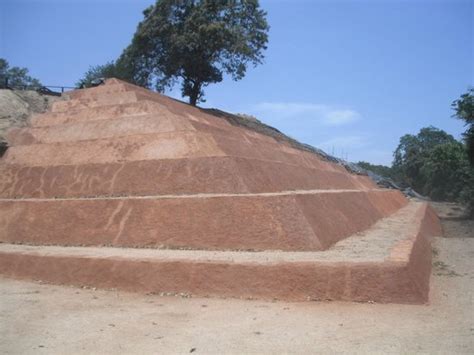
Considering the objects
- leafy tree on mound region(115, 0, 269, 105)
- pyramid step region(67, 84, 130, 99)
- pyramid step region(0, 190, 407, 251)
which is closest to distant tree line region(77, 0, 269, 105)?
leafy tree on mound region(115, 0, 269, 105)

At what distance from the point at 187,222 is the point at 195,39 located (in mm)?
15872

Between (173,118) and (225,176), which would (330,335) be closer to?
(225,176)

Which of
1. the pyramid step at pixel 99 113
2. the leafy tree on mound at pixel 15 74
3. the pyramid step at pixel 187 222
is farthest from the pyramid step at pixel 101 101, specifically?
the leafy tree on mound at pixel 15 74

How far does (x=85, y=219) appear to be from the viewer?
8.34 metres

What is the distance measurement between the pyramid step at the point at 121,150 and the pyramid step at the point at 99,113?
1359 millimetres

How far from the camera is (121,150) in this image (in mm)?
10641

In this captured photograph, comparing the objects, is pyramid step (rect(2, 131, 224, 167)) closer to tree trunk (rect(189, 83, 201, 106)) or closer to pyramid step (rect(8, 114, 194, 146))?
pyramid step (rect(8, 114, 194, 146))

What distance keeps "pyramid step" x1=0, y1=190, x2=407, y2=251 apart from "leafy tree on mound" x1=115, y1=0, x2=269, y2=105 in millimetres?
14501

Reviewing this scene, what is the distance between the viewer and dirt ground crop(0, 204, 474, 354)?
4.19 metres

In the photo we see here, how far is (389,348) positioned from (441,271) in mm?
4644

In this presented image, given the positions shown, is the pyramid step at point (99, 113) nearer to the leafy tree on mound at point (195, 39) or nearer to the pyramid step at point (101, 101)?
the pyramid step at point (101, 101)

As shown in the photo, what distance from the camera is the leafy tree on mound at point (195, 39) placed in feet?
72.3

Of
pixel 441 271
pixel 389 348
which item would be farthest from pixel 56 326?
pixel 441 271

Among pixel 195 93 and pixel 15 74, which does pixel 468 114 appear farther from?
pixel 15 74
